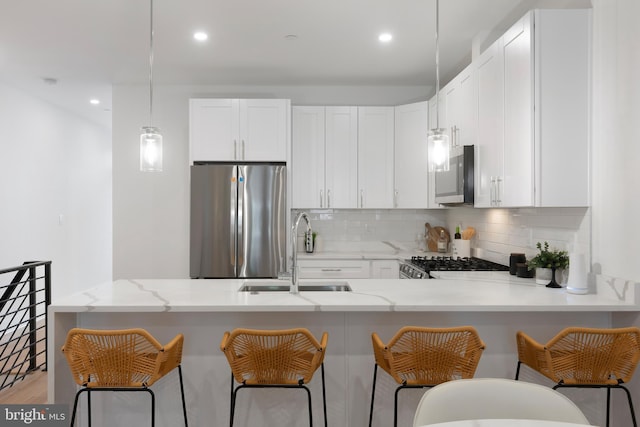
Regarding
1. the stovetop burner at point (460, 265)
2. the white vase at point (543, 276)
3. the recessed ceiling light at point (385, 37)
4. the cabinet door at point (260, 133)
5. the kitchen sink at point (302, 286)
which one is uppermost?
the recessed ceiling light at point (385, 37)

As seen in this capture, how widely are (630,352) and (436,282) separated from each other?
3.53 ft

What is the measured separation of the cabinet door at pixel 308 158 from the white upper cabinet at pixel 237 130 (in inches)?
9.6

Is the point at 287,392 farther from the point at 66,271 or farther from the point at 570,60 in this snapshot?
the point at 66,271

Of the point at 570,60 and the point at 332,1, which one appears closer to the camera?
the point at 570,60

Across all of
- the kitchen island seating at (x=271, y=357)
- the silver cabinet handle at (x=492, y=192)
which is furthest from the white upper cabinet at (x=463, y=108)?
the kitchen island seating at (x=271, y=357)

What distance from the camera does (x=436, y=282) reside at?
282 centimetres

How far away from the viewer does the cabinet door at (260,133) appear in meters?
4.49

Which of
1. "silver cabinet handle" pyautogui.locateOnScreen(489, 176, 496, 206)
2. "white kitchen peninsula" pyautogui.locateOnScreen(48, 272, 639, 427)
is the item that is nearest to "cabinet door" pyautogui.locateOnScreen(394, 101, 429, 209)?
"silver cabinet handle" pyautogui.locateOnScreen(489, 176, 496, 206)

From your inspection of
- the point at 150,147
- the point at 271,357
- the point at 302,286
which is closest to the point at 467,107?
the point at 302,286

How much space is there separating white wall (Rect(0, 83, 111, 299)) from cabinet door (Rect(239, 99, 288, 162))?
2646 millimetres

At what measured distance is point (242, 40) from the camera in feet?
12.1

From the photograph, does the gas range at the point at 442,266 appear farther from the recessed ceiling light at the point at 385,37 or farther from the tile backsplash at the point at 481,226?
the recessed ceiling light at the point at 385,37

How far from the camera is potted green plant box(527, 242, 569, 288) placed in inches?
106

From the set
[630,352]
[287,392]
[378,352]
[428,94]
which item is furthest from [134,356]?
[428,94]
